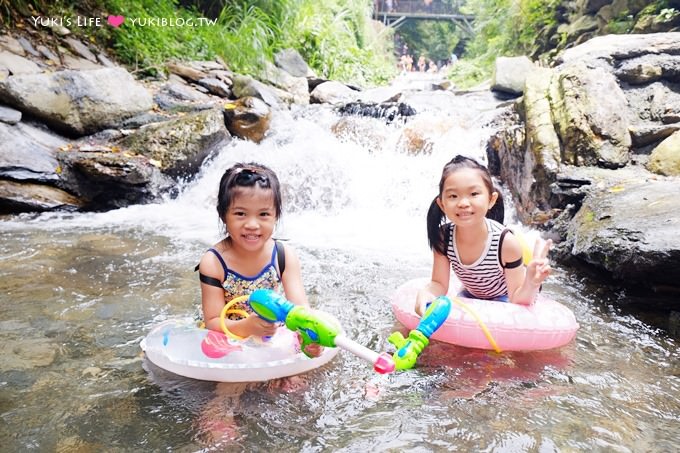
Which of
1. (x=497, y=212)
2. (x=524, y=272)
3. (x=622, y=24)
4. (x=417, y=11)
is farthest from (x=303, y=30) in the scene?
(x=417, y=11)

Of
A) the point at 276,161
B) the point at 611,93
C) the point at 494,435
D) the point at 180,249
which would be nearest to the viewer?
the point at 494,435

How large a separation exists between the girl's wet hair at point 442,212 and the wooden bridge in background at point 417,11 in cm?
2609

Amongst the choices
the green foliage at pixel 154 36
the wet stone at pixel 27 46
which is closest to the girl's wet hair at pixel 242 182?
the wet stone at pixel 27 46

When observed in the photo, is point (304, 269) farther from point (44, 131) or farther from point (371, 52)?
point (371, 52)

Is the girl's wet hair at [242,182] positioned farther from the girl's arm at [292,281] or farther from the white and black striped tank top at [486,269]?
the white and black striped tank top at [486,269]

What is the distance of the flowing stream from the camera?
6.19 ft

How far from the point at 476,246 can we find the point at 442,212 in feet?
0.87

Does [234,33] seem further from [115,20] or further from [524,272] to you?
[524,272]

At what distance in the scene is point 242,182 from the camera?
2.25 meters

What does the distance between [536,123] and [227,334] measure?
4427mm

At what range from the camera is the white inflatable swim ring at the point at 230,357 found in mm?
2191

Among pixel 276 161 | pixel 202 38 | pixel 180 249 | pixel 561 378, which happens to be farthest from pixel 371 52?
pixel 561 378

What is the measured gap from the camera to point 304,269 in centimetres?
415

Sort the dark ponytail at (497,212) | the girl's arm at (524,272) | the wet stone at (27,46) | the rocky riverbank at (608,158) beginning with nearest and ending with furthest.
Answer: the girl's arm at (524,272) < the dark ponytail at (497,212) < the rocky riverbank at (608,158) < the wet stone at (27,46)
